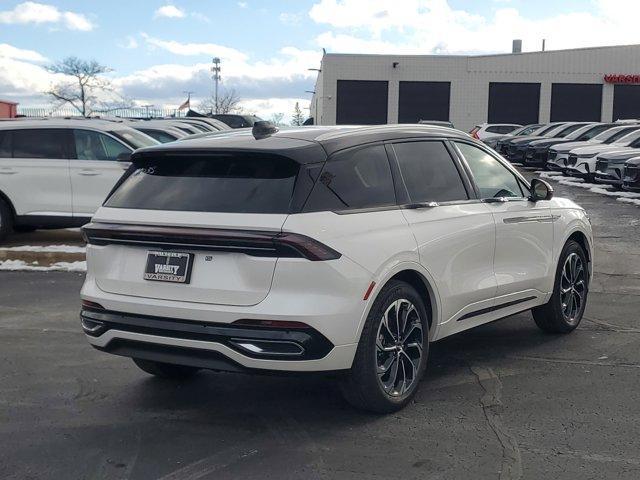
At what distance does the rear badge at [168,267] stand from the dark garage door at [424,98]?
50.2 meters

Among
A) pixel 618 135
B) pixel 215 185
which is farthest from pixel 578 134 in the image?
pixel 215 185

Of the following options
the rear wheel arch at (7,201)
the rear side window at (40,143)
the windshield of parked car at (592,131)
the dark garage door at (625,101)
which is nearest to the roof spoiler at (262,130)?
the rear side window at (40,143)

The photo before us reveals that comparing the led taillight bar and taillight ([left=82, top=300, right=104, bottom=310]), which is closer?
the led taillight bar

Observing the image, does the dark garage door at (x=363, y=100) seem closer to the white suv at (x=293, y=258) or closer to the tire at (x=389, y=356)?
the white suv at (x=293, y=258)

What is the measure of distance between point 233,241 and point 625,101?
54.7 meters

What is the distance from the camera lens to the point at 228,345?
431cm

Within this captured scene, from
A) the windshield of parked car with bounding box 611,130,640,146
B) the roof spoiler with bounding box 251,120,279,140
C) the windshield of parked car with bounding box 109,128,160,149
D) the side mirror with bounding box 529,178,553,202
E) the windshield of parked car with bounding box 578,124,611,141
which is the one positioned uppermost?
the windshield of parked car with bounding box 578,124,611,141

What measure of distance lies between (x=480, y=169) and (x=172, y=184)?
243cm

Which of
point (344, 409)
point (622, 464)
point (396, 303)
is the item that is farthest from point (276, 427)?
point (622, 464)

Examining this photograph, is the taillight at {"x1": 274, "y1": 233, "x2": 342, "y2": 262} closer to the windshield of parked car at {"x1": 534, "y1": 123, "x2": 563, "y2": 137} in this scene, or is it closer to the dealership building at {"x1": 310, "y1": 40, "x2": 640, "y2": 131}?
the windshield of parked car at {"x1": 534, "y1": 123, "x2": 563, "y2": 137}

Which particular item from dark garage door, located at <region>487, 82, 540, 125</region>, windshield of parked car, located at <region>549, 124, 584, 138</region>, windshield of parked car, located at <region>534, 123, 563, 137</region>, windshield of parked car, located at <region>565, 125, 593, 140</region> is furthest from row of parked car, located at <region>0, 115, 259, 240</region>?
dark garage door, located at <region>487, 82, 540, 125</region>

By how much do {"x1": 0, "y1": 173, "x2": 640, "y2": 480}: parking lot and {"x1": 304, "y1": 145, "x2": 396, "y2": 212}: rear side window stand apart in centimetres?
105

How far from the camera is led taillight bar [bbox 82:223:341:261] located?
424 centimetres

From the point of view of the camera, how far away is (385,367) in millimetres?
4762
